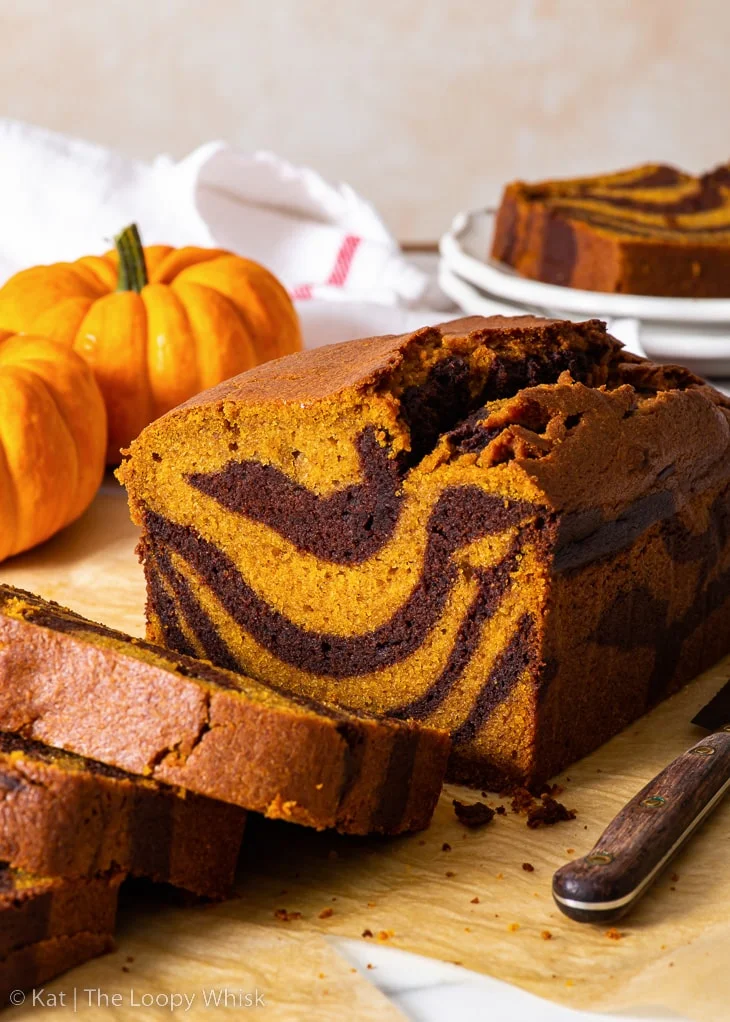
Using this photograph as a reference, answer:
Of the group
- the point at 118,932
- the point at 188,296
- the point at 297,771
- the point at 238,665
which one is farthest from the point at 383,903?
the point at 188,296

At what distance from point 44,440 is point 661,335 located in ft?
7.91

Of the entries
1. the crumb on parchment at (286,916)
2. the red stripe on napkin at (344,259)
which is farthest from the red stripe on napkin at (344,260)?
the crumb on parchment at (286,916)

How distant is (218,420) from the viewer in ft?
9.91

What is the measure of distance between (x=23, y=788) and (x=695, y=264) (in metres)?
4.00

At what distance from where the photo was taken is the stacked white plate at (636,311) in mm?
4980

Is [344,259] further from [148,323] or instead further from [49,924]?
[49,924]

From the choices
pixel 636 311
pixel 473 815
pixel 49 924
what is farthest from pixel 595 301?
pixel 49 924

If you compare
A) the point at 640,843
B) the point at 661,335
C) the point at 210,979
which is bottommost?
the point at 210,979

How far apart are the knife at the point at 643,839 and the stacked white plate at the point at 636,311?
8.12ft

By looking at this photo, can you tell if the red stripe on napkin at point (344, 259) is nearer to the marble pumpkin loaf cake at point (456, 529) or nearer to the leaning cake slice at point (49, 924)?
the marble pumpkin loaf cake at point (456, 529)

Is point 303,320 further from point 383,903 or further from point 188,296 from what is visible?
point 383,903

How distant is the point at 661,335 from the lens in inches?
200

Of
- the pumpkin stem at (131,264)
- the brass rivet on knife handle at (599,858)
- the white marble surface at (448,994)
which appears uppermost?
the pumpkin stem at (131,264)

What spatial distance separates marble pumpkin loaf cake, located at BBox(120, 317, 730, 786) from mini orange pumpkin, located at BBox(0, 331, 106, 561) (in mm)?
881
